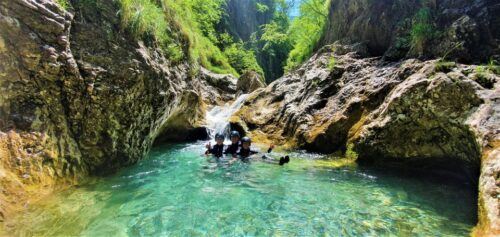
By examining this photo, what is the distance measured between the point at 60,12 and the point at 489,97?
731 centimetres

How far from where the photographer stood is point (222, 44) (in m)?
32.9

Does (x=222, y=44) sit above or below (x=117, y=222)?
above

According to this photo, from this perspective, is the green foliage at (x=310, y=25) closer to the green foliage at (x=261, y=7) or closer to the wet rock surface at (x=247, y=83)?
the wet rock surface at (x=247, y=83)

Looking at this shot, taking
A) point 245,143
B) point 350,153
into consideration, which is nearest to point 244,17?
point 245,143

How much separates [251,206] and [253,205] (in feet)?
0.21

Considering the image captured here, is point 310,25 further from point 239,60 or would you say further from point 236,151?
point 239,60

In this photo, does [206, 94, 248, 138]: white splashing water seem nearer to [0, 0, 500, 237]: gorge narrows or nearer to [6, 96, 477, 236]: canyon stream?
[0, 0, 500, 237]: gorge narrows

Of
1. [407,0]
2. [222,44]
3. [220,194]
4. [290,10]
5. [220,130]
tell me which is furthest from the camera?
[290,10]

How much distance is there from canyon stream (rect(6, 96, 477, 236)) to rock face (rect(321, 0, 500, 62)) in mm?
3643

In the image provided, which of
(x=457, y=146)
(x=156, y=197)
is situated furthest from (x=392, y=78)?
(x=156, y=197)

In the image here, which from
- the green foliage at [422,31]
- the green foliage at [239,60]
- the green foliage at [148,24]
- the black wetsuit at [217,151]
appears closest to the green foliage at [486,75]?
the green foliage at [422,31]

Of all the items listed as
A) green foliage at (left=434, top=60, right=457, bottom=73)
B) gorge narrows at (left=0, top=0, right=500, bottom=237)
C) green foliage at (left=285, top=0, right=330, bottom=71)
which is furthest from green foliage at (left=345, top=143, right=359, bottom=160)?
green foliage at (left=285, top=0, right=330, bottom=71)

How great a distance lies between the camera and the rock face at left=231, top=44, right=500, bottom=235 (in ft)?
17.3

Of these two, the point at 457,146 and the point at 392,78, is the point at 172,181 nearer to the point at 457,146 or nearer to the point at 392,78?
the point at 457,146
